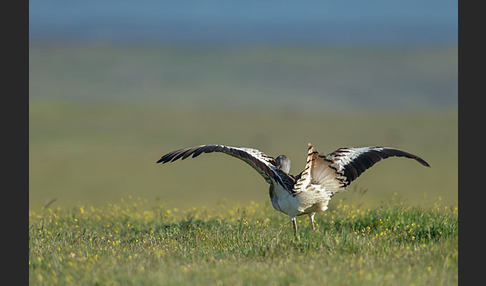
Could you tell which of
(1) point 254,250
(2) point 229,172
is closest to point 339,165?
(1) point 254,250

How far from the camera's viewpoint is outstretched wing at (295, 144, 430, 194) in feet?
41.0

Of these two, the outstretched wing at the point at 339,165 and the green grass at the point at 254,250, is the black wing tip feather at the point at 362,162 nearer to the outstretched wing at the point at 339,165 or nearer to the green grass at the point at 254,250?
the outstretched wing at the point at 339,165

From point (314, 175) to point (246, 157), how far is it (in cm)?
125

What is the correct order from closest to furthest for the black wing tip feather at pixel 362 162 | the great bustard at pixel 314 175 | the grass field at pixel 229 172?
the grass field at pixel 229 172, the great bustard at pixel 314 175, the black wing tip feather at pixel 362 162

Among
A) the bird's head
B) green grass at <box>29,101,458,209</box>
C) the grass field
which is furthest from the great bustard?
green grass at <box>29,101,458,209</box>

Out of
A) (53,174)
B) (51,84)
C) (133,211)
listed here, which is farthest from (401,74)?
(133,211)

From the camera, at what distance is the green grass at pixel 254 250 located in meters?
9.45

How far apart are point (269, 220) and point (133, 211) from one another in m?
2.87

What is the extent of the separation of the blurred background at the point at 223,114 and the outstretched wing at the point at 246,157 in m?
2.07

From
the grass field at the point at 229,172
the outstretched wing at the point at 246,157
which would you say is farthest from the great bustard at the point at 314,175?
the grass field at the point at 229,172

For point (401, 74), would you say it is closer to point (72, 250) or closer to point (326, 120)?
point (326, 120)

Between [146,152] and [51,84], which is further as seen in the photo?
[51,84]

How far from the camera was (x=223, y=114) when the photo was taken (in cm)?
7094

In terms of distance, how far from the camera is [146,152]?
47.4m
